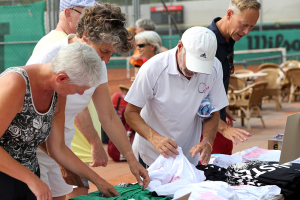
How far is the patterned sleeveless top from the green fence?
13.4 ft

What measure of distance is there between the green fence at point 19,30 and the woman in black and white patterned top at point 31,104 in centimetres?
409

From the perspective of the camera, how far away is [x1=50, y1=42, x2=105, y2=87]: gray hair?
1604mm

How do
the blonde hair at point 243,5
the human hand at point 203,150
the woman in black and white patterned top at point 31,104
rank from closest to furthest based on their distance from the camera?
the woman in black and white patterned top at point 31,104
the human hand at point 203,150
the blonde hair at point 243,5

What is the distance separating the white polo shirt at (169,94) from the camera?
2369mm

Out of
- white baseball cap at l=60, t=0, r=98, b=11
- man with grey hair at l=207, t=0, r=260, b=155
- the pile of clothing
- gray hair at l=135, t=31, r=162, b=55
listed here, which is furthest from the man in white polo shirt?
gray hair at l=135, t=31, r=162, b=55

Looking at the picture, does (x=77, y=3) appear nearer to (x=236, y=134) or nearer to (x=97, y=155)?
(x=97, y=155)

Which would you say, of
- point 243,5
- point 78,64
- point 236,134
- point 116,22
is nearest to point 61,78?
point 78,64

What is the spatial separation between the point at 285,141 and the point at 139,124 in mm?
962

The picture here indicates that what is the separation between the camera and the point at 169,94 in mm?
2367

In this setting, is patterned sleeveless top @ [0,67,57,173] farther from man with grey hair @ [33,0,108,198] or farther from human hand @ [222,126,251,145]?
human hand @ [222,126,251,145]

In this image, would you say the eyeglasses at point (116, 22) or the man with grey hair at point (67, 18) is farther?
the man with grey hair at point (67, 18)

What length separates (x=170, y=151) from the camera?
2.22 m

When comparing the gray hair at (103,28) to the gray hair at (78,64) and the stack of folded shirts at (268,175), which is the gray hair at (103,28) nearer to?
the gray hair at (78,64)

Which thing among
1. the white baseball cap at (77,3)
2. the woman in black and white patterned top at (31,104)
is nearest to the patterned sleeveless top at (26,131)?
the woman in black and white patterned top at (31,104)
